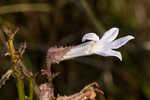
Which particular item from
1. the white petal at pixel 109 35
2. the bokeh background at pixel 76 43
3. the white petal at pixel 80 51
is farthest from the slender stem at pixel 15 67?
the bokeh background at pixel 76 43

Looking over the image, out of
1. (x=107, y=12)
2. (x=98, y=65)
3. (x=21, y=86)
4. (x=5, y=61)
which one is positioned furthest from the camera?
(x=107, y=12)

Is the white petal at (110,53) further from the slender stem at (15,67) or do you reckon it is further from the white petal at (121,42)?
the slender stem at (15,67)

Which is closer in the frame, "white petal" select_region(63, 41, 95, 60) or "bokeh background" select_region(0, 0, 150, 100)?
"white petal" select_region(63, 41, 95, 60)

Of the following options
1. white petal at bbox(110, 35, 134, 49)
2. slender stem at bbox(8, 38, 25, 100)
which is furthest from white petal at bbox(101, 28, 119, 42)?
slender stem at bbox(8, 38, 25, 100)

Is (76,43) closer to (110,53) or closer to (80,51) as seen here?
(80,51)

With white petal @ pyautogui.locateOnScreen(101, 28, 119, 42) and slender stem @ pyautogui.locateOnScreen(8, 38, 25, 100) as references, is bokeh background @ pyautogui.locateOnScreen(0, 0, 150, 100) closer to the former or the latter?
white petal @ pyautogui.locateOnScreen(101, 28, 119, 42)

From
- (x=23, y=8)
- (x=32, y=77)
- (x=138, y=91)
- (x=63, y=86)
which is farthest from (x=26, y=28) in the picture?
(x=32, y=77)

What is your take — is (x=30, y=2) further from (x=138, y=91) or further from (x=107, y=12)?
(x=138, y=91)

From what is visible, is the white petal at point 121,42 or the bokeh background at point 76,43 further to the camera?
the bokeh background at point 76,43
